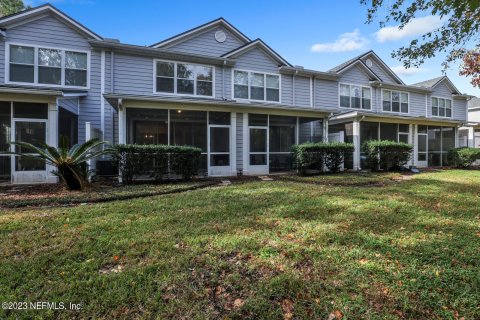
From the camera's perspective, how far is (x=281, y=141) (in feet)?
42.2

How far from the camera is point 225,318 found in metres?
2.05

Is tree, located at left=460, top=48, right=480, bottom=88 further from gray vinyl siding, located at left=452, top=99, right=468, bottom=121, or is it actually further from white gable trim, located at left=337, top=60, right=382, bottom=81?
gray vinyl siding, located at left=452, top=99, right=468, bottom=121

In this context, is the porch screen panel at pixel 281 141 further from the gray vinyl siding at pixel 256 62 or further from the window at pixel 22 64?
the window at pixel 22 64

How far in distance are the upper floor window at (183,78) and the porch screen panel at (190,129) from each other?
160cm

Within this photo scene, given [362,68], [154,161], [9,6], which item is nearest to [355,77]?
[362,68]

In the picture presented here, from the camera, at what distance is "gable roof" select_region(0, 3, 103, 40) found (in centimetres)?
1004

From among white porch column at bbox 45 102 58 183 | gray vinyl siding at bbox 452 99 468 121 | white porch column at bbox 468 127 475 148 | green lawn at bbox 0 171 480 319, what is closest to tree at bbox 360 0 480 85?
green lawn at bbox 0 171 480 319

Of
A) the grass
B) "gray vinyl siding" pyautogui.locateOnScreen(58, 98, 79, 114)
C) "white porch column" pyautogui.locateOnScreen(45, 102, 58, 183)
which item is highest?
"gray vinyl siding" pyautogui.locateOnScreen(58, 98, 79, 114)

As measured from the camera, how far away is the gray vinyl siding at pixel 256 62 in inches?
533

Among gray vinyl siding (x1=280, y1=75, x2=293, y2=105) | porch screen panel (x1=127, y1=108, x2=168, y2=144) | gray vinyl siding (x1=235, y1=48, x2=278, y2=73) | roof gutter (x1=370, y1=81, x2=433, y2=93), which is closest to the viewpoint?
porch screen panel (x1=127, y1=108, x2=168, y2=144)

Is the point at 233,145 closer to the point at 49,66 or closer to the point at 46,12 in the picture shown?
the point at 49,66

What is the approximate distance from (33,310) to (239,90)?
12.4m

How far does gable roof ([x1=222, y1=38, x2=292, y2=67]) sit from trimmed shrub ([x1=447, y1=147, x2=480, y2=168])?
37.1 feet

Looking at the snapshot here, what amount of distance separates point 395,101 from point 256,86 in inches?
416
